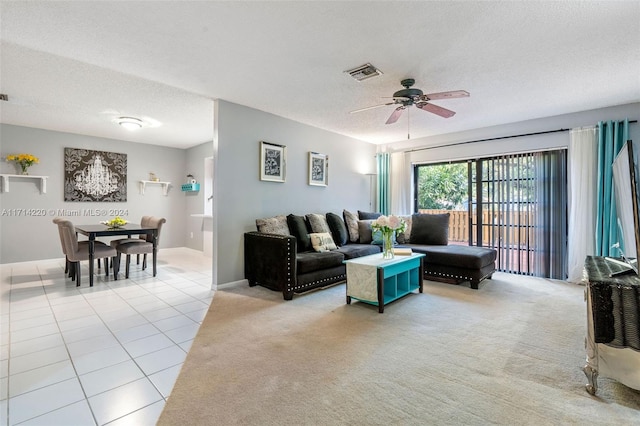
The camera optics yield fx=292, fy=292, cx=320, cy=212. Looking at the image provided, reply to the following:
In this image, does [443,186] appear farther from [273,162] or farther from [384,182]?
[273,162]

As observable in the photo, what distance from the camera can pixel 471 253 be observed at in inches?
161

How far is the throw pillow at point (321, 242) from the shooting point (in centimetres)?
419

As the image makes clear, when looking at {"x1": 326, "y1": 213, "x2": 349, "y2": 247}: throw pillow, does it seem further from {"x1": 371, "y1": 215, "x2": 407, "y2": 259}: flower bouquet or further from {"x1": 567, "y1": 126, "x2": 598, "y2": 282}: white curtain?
{"x1": 567, "y1": 126, "x2": 598, "y2": 282}: white curtain

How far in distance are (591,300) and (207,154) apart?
6.70 metres

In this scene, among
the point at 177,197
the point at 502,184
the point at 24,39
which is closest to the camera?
the point at 24,39

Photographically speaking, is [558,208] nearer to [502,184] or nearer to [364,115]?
[502,184]

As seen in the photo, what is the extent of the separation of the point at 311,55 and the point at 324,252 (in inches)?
95.5

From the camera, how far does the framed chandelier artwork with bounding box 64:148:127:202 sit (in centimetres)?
584

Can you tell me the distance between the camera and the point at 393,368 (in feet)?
6.63

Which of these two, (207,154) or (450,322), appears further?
(207,154)

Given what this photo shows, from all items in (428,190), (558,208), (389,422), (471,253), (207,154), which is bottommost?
(389,422)

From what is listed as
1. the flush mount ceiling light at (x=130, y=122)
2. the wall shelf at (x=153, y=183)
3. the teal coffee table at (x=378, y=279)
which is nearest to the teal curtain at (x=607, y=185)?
the teal coffee table at (x=378, y=279)

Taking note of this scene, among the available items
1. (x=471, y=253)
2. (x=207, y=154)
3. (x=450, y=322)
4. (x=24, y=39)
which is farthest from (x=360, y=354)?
(x=207, y=154)

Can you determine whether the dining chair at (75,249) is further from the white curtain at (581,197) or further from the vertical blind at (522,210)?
the white curtain at (581,197)
